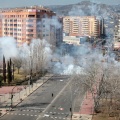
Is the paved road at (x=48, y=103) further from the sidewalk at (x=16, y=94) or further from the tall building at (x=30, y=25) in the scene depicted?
the tall building at (x=30, y=25)

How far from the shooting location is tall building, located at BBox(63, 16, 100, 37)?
98.9m

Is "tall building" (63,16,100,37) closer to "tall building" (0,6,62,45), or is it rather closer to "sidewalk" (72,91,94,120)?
"tall building" (0,6,62,45)

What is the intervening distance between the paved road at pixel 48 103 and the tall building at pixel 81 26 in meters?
54.6

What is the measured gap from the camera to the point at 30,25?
67.8 metres

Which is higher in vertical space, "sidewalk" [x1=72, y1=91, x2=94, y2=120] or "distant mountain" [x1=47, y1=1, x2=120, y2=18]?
"distant mountain" [x1=47, y1=1, x2=120, y2=18]

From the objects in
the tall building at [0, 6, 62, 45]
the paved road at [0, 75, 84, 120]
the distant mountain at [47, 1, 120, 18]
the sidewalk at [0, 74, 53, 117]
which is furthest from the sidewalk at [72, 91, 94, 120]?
the distant mountain at [47, 1, 120, 18]

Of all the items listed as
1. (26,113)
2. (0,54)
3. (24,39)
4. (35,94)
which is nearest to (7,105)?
(26,113)

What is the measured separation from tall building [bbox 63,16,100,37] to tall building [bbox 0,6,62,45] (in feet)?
94.9

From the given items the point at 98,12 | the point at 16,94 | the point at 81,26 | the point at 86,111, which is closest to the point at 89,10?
the point at 98,12

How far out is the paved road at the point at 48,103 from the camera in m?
30.1

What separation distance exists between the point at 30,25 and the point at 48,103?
1376 inches

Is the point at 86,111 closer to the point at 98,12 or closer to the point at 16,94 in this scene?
the point at 16,94

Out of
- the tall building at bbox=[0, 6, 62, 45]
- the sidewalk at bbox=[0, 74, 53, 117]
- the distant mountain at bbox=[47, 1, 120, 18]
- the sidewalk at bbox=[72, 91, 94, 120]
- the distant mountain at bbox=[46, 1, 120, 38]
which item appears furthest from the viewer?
the distant mountain at bbox=[47, 1, 120, 18]

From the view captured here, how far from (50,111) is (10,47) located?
110ft
